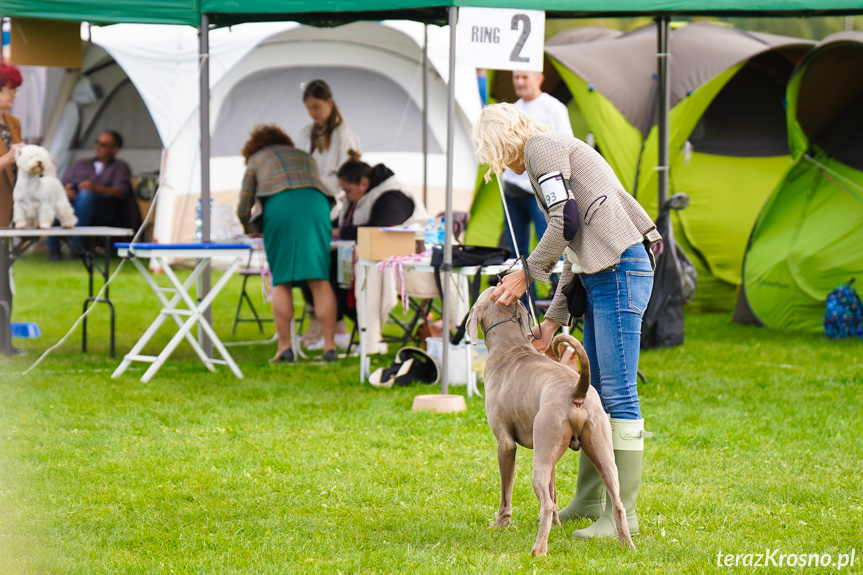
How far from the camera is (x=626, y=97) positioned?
847 centimetres

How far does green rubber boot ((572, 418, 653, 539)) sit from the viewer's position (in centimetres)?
317

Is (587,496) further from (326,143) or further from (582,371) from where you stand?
(326,143)

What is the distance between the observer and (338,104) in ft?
39.7

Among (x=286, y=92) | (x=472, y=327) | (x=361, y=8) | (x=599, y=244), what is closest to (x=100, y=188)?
(x=286, y=92)

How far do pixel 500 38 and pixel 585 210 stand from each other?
2.12 meters

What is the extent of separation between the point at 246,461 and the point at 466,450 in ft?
3.07

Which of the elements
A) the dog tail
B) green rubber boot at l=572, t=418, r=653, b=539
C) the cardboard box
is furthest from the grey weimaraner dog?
the cardboard box

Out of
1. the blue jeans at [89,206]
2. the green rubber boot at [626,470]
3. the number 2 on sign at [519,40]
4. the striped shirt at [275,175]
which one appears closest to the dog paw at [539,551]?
the green rubber boot at [626,470]

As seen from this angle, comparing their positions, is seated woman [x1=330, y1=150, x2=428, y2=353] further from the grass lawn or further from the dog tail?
the dog tail

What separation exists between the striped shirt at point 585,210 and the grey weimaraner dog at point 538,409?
264 millimetres

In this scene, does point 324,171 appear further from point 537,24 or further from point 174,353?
point 537,24

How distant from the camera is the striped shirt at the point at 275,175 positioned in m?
6.43

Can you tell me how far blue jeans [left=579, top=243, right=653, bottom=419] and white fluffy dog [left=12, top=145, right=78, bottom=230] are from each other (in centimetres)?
443

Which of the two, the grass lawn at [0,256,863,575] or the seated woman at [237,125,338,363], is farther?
the seated woman at [237,125,338,363]
